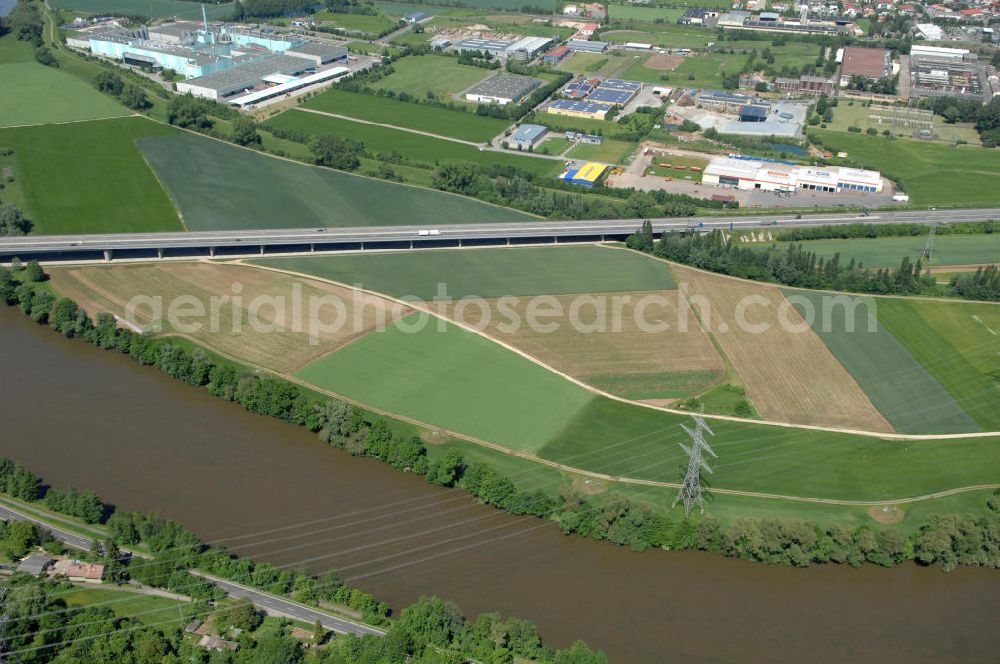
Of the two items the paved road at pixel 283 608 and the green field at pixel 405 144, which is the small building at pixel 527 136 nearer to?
the green field at pixel 405 144

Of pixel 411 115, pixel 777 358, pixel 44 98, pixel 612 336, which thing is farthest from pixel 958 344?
pixel 44 98

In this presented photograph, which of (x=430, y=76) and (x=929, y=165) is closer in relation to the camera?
(x=929, y=165)

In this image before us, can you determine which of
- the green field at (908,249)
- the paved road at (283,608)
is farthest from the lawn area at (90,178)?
the green field at (908,249)

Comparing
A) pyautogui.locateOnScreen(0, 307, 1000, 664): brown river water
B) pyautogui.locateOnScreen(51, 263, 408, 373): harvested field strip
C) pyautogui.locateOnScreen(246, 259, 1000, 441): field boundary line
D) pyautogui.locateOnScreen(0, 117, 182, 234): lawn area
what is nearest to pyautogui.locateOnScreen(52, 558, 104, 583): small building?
pyautogui.locateOnScreen(0, 307, 1000, 664): brown river water

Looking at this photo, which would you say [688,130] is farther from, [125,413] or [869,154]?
[125,413]

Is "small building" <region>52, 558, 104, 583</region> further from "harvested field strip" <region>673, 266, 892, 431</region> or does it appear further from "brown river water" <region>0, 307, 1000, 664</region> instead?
"harvested field strip" <region>673, 266, 892, 431</region>

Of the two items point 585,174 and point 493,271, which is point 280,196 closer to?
point 493,271
